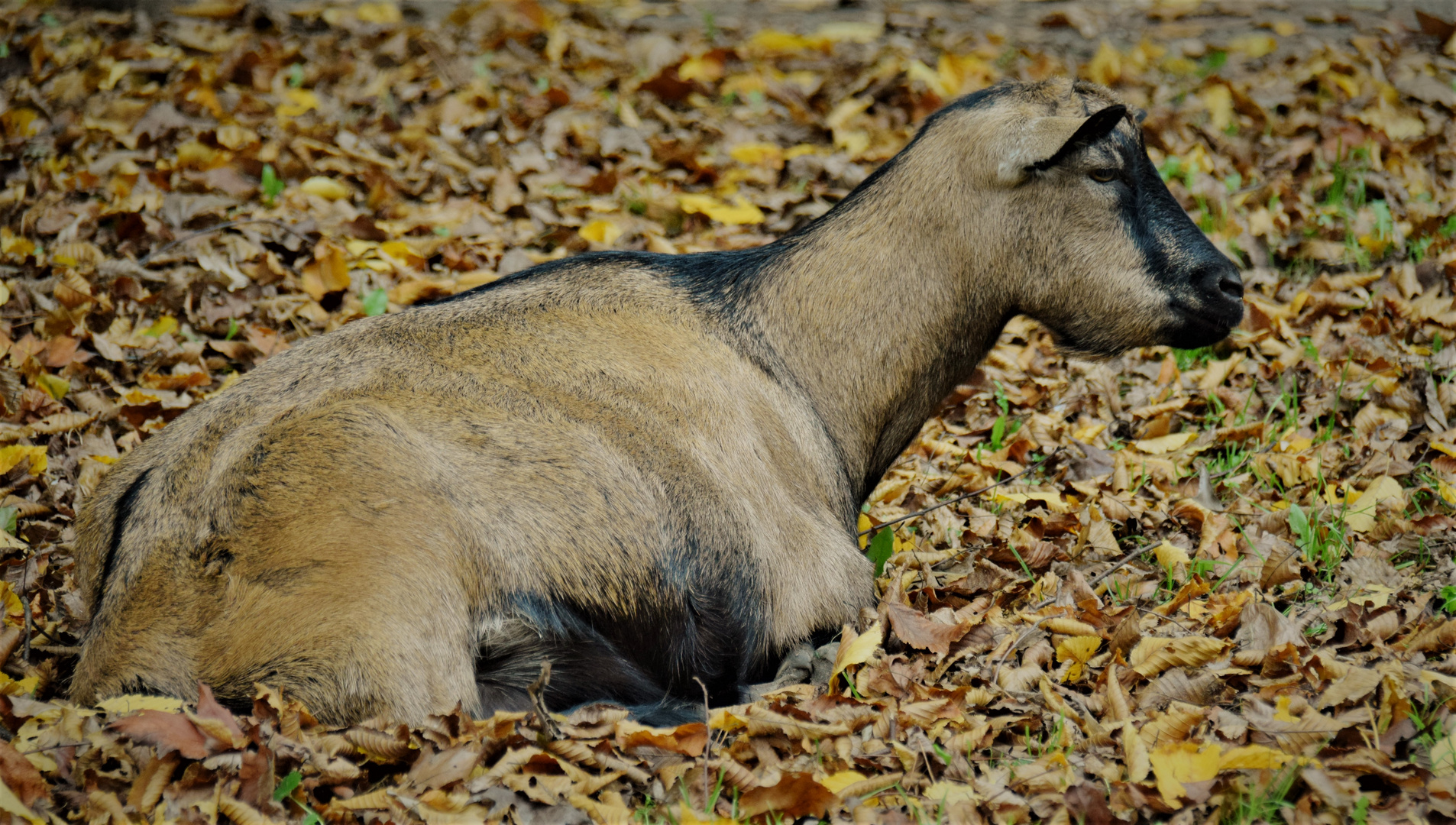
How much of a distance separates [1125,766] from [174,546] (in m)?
2.55

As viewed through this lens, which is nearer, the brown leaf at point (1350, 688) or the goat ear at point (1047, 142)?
the brown leaf at point (1350, 688)

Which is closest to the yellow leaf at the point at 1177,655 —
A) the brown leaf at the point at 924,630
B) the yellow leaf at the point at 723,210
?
the brown leaf at the point at 924,630

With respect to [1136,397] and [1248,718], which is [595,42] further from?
[1248,718]

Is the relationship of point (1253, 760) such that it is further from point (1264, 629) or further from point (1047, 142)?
point (1047, 142)

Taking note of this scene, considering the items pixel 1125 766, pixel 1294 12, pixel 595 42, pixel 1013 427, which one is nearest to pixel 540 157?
pixel 595 42

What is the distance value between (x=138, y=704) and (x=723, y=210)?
4462 mm

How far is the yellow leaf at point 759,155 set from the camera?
24.4ft

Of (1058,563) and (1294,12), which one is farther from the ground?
(1294,12)

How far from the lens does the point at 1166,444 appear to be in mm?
5156

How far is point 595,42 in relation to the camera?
906 cm

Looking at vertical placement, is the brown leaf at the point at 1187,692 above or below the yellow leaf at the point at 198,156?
below

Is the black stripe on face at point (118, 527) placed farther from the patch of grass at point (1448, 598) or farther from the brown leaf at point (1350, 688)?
the patch of grass at point (1448, 598)

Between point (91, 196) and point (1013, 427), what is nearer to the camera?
point (1013, 427)

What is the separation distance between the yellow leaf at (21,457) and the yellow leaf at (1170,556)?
4.30 metres
